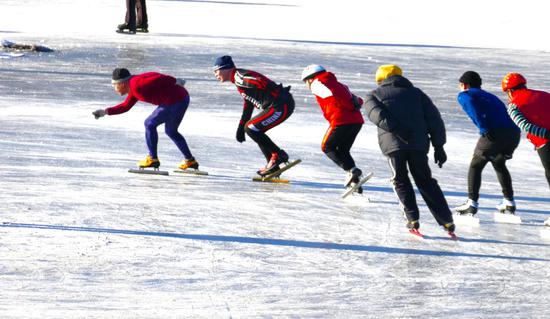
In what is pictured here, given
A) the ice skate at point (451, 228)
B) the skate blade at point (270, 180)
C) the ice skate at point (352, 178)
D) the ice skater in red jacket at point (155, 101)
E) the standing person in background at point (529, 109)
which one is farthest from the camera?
the skate blade at point (270, 180)

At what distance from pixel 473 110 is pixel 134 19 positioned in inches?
594

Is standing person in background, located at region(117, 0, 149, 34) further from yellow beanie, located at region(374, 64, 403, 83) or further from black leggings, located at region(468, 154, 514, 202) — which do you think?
yellow beanie, located at region(374, 64, 403, 83)

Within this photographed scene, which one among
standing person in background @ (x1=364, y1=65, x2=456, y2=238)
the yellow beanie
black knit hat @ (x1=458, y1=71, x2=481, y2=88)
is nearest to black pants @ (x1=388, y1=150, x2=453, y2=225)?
standing person in background @ (x1=364, y1=65, x2=456, y2=238)

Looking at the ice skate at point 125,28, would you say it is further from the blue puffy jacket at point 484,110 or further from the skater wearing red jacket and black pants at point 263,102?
the blue puffy jacket at point 484,110

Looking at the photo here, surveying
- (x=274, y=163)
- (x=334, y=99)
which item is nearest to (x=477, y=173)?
(x=334, y=99)

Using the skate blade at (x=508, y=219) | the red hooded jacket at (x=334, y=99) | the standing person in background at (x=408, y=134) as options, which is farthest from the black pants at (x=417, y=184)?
the red hooded jacket at (x=334, y=99)

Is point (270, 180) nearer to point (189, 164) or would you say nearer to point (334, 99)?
point (189, 164)

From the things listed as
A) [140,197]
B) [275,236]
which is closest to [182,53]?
[140,197]

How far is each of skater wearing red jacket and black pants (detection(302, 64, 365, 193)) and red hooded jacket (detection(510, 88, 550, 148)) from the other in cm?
139

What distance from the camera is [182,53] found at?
19.1 m

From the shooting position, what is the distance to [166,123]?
31.9ft

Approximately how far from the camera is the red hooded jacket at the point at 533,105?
804 cm

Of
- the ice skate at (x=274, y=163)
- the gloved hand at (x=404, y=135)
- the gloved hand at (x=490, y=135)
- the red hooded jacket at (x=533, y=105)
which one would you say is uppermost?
the red hooded jacket at (x=533, y=105)

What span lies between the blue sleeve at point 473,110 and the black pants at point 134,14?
1462 cm
